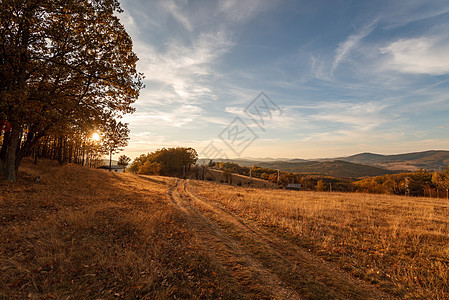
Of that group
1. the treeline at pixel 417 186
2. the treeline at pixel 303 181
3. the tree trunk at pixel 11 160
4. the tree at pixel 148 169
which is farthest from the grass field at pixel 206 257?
the tree at pixel 148 169

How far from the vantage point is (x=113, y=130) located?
54.5ft

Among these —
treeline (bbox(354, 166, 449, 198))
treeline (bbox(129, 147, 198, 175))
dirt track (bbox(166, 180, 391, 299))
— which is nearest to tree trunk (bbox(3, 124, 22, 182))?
dirt track (bbox(166, 180, 391, 299))

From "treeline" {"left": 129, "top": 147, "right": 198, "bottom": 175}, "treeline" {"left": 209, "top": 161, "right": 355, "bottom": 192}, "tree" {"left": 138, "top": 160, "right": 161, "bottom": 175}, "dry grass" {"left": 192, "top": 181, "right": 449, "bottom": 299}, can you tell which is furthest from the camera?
"treeline" {"left": 129, "top": 147, "right": 198, "bottom": 175}

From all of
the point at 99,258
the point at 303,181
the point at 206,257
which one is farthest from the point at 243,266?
the point at 303,181

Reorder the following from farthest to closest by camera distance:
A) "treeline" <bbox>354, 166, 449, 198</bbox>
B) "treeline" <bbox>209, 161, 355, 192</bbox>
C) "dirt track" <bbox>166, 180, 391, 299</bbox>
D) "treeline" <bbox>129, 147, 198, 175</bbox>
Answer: "treeline" <bbox>129, 147, 198, 175</bbox>, "treeline" <bbox>209, 161, 355, 192</bbox>, "treeline" <bbox>354, 166, 449, 198</bbox>, "dirt track" <bbox>166, 180, 391, 299</bbox>

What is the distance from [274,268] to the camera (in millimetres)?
6785

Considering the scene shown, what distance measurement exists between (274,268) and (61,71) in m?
19.1

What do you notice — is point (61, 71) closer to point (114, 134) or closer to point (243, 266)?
point (114, 134)

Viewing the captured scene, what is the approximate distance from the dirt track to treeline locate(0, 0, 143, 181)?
42.7 ft

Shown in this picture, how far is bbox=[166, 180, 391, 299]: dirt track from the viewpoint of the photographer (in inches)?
222

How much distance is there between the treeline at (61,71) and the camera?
494 inches

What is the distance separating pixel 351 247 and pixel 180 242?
8083mm

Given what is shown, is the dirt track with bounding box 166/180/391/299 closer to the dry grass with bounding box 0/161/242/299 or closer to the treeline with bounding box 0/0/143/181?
the dry grass with bounding box 0/161/242/299

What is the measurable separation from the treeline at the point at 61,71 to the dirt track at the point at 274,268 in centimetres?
1301
